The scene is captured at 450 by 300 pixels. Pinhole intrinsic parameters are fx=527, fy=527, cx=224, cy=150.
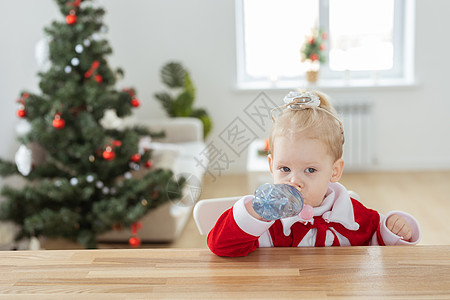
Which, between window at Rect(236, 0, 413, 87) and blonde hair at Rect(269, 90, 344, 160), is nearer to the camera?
blonde hair at Rect(269, 90, 344, 160)

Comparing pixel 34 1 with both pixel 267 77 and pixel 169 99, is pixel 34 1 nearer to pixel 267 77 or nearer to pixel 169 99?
pixel 169 99

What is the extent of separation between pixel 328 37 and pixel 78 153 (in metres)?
3.06

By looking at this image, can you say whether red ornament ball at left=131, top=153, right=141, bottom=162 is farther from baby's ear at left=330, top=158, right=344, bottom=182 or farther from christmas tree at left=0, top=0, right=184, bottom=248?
baby's ear at left=330, top=158, right=344, bottom=182

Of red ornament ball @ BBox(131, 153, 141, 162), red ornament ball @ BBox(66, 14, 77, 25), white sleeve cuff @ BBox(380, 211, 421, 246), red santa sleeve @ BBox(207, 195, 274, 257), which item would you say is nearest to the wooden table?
red santa sleeve @ BBox(207, 195, 274, 257)

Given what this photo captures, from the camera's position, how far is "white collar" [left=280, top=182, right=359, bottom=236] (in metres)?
1.10

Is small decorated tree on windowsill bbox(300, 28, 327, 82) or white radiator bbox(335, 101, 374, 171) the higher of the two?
small decorated tree on windowsill bbox(300, 28, 327, 82)

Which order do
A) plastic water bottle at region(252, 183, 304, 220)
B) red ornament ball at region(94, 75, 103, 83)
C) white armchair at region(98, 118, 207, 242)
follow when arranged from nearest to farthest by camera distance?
1. plastic water bottle at region(252, 183, 304, 220)
2. red ornament ball at region(94, 75, 103, 83)
3. white armchair at region(98, 118, 207, 242)

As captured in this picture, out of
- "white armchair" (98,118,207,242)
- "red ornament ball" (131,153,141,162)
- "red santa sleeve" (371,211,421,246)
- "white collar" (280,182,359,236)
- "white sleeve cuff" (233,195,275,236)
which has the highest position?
"white sleeve cuff" (233,195,275,236)

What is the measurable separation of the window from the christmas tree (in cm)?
236

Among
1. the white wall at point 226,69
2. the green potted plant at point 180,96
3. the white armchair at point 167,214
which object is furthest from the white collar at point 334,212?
the white wall at point 226,69

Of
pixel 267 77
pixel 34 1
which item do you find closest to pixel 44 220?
pixel 34 1

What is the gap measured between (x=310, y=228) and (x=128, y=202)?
1.78 metres

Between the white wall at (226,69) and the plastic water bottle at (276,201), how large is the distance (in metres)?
3.86

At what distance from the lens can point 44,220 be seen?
2.60 m
